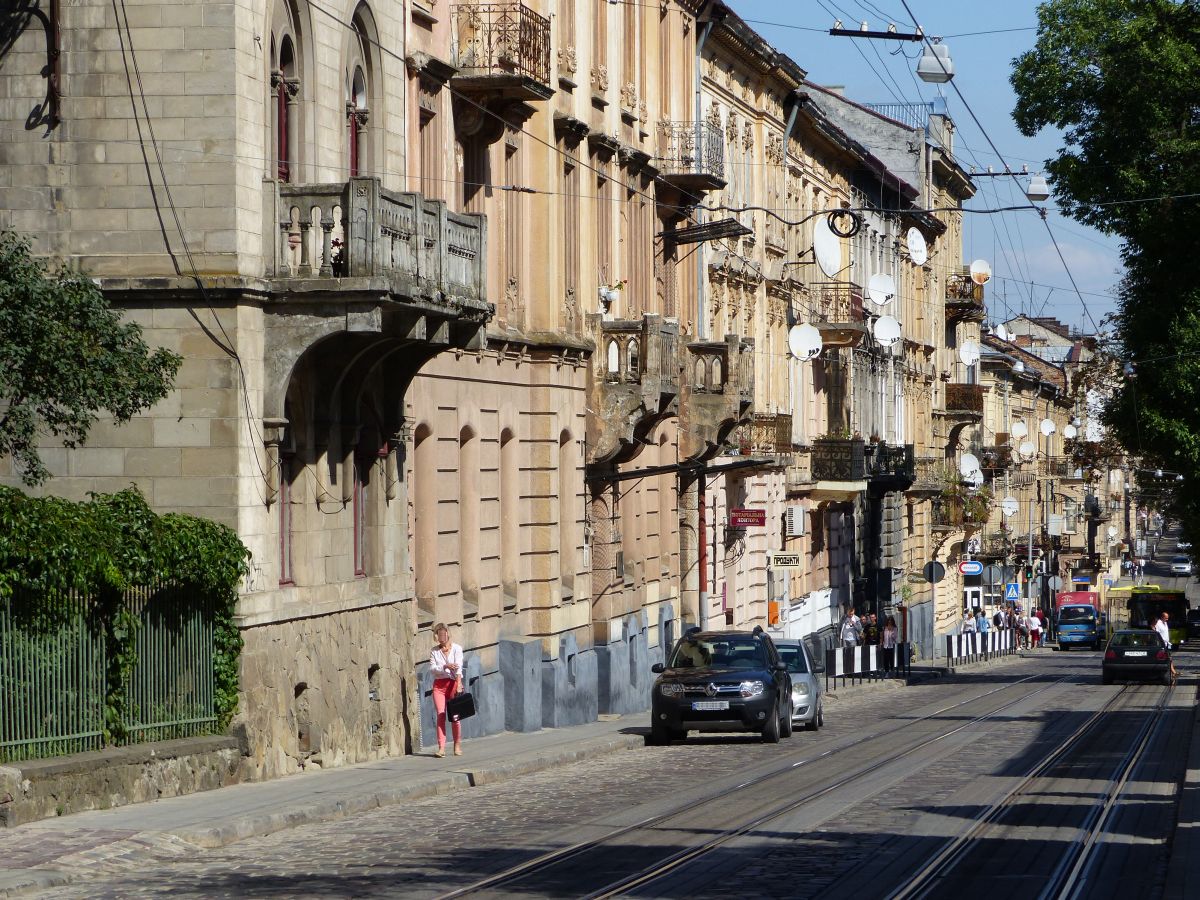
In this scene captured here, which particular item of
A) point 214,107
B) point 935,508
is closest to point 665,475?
point 214,107

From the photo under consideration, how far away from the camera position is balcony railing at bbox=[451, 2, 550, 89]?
29859mm

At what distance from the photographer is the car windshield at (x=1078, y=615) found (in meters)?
93.3

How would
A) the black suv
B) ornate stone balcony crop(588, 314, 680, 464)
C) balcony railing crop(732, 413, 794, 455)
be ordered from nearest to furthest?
the black suv, ornate stone balcony crop(588, 314, 680, 464), balcony railing crop(732, 413, 794, 455)

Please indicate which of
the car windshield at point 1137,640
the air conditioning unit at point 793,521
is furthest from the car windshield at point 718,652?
the car windshield at point 1137,640

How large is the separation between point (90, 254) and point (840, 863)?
31.6 ft

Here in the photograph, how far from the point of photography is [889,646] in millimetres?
58719

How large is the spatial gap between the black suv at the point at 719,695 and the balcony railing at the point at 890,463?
112 ft

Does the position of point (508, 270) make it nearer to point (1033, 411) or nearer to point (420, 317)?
point (420, 317)

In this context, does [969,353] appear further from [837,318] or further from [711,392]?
[711,392]

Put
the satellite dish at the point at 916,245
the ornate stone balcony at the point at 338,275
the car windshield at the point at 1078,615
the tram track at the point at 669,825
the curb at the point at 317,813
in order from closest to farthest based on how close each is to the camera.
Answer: the curb at the point at 317,813
the tram track at the point at 669,825
the ornate stone balcony at the point at 338,275
the satellite dish at the point at 916,245
the car windshield at the point at 1078,615

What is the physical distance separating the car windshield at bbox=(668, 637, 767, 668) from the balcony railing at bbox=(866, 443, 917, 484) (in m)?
33.8

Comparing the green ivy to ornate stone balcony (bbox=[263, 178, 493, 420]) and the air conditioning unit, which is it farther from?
the air conditioning unit

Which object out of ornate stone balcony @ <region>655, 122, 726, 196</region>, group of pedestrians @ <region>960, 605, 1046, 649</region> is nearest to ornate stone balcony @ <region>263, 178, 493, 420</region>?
ornate stone balcony @ <region>655, 122, 726, 196</region>

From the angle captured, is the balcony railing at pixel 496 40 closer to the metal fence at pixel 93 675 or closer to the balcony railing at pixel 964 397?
the metal fence at pixel 93 675
